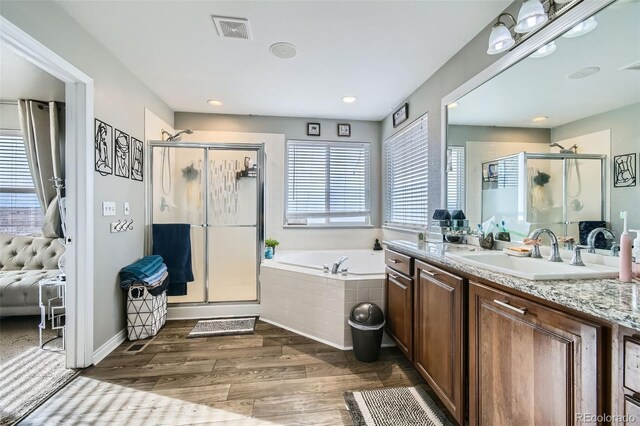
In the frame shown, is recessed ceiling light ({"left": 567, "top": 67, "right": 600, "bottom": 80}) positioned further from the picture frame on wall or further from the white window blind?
the picture frame on wall

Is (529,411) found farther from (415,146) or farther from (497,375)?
(415,146)

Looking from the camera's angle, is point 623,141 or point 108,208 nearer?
point 623,141

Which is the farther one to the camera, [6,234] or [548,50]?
[6,234]

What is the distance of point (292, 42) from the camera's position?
204 centimetres

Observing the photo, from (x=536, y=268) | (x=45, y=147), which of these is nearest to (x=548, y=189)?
(x=536, y=268)

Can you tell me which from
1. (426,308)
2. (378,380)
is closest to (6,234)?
(378,380)

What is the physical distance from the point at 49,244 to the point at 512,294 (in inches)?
165

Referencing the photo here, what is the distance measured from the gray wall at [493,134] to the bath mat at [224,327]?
2.56 m

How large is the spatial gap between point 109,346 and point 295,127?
10.1 feet

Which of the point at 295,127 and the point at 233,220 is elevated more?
the point at 295,127

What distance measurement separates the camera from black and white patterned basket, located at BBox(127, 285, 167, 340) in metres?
2.45

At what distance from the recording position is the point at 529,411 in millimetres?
981

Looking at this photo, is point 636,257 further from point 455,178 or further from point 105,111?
point 105,111

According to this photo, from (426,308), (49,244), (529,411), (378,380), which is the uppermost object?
(49,244)
